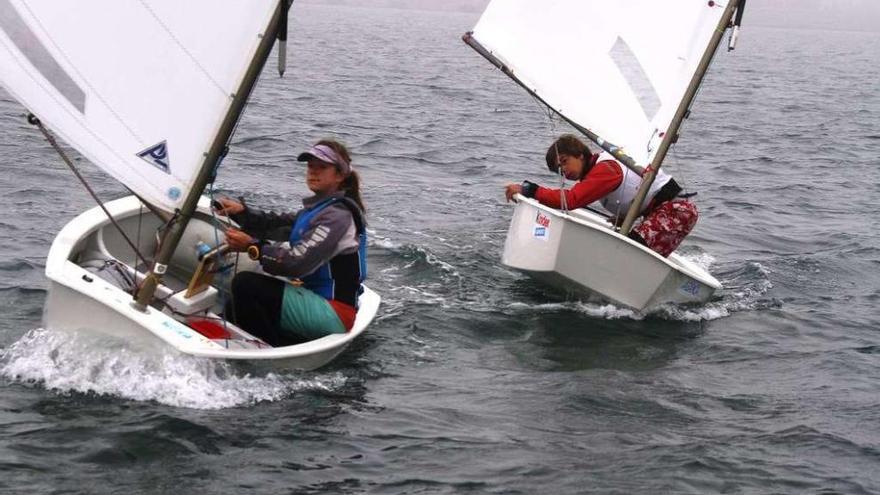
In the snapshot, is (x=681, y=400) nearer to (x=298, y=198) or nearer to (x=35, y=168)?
(x=298, y=198)

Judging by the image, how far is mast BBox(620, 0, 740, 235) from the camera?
9328mm

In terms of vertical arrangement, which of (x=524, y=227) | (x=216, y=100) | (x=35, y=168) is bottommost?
(x=35, y=168)

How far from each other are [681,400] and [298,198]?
19.5ft

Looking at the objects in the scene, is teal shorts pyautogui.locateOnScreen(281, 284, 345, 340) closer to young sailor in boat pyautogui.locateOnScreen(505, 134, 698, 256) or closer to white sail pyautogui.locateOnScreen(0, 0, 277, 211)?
white sail pyautogui.locateOnScreen(0, 0, 277, 211)

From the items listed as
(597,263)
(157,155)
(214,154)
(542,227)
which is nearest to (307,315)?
(214,154)

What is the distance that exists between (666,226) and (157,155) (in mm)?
4420

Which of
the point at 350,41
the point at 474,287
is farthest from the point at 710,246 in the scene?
the point at 350,41

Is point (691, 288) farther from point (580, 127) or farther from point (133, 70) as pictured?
point (133, 70)

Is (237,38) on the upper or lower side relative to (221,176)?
upper

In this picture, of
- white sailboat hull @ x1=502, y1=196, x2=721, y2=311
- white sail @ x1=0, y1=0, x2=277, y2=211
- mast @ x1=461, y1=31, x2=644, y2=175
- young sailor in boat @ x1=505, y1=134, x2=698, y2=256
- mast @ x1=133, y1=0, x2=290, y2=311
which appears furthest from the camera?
mast @ x1=461, y1=31, x2=644, y2=175

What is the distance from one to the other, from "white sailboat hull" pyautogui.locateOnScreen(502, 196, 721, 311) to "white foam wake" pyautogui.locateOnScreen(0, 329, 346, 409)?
119 inches

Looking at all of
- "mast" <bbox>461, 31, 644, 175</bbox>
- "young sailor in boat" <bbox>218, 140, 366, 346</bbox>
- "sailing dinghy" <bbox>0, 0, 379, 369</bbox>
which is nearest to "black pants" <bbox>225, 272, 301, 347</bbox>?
"young sailor in boat" <bbox>218, 140, 366, 346</bbox>

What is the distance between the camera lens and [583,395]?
7258 mm

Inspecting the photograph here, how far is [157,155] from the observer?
620 cm
